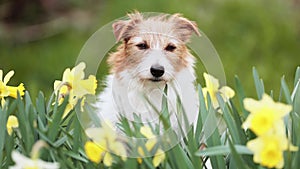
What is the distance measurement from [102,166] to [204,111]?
10.1 inches

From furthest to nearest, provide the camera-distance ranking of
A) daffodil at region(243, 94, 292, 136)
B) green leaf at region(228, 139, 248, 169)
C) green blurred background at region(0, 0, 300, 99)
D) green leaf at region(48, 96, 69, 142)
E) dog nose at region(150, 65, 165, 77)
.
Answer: green blurred background at region(0, 0, 300, 99), dog nose at region(150, 65, 165, 77), green leaf at region(48, 96, 69, 142), green leaf at region(228, 139, 248, 169), daffodil at region(243, 94, 292, 136)

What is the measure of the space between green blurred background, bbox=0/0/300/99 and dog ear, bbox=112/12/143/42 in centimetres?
265

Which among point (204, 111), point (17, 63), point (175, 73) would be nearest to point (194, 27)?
point (175, 73)

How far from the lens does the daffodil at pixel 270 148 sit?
1138 millimetres

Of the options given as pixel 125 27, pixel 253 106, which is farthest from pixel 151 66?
pixel 253 106

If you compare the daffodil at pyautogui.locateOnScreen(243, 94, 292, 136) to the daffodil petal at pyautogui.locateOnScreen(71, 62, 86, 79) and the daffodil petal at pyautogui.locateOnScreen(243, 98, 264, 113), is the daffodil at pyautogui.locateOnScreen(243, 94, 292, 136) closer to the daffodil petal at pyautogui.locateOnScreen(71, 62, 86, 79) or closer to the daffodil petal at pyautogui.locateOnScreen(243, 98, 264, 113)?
the daffodil petal at pyautogui.locateOnScreen(243, 98, 264, 113)

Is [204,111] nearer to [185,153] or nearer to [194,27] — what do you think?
[185,153]

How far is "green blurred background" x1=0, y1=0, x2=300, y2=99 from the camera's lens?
181 inches

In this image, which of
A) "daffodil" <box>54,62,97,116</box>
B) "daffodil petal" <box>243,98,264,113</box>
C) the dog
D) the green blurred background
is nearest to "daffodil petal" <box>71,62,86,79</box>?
"daffodil" <box>54,62,97,116</box>

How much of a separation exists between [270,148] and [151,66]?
1.37 feet

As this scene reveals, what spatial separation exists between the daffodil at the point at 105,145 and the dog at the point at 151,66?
169mm

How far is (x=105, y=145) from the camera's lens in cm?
126

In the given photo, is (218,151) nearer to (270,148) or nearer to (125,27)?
(270,148)

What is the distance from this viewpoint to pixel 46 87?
4414 mm
